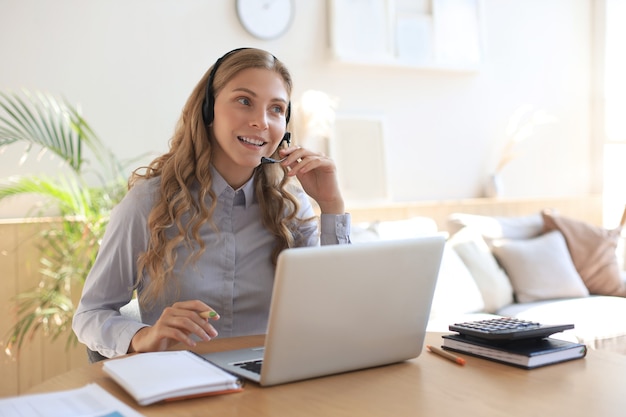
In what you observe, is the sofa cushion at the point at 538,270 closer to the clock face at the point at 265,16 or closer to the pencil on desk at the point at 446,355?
the clock face at the point at 265,16

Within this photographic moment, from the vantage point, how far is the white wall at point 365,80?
130 inches

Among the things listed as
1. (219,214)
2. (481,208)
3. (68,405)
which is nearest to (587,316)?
(481,208)

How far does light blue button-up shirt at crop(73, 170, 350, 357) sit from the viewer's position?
1776mm

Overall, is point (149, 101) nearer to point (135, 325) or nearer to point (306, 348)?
point (135, 325)

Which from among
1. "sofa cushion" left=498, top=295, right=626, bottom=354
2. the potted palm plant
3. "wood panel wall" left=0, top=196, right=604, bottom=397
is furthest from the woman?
"sofa cushion" left=498, top=295, right=626, bottom=354

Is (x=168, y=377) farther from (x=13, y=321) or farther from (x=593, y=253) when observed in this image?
(x=593, y=253)

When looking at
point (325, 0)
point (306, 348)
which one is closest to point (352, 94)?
point (325, 0)

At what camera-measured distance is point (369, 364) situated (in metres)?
1.36

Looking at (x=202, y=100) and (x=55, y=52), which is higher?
(x=55, y=52)

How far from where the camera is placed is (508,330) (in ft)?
4.74

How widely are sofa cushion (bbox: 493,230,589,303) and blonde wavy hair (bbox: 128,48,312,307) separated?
6.83 ft

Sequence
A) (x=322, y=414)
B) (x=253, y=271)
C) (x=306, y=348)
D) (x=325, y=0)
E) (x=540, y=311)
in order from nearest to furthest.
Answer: (x=322, y=414) → (x=306, y=348) → (x=253, y=271) → (x=540, y=311) → (x=325, y=0)

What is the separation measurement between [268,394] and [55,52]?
256cm

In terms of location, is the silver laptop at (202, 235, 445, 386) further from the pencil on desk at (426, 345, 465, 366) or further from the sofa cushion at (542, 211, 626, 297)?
the sofa cushion at (542, 211, 626, 297)
